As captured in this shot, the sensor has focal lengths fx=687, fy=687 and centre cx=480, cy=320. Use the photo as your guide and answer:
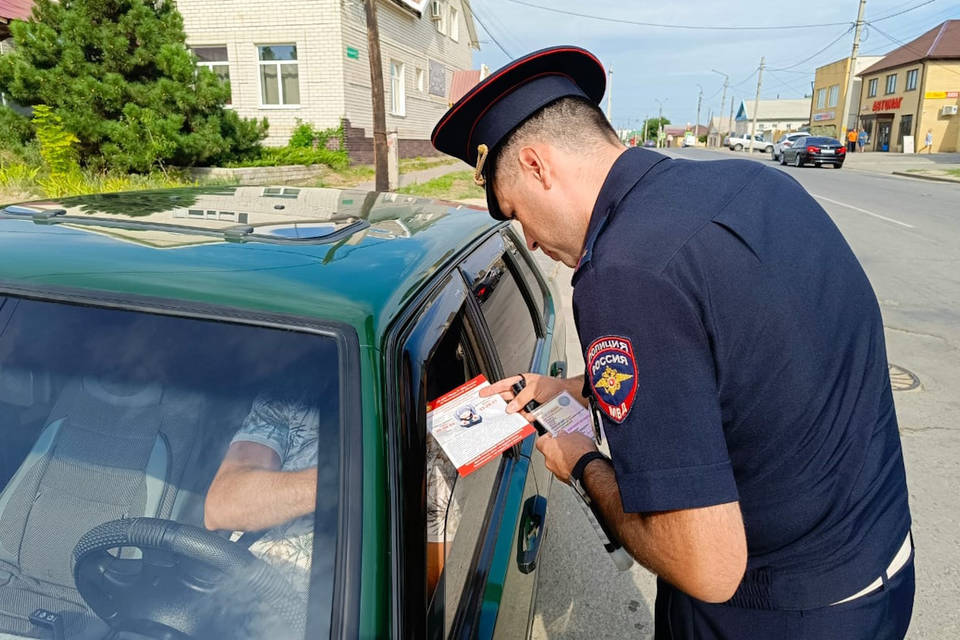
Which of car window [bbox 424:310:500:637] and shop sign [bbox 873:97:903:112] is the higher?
shop sign [bbox 873:97:903:112]

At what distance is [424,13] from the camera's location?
23266 mm

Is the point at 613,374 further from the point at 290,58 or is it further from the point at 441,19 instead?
the point at 441,19

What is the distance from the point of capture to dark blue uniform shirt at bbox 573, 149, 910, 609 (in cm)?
108

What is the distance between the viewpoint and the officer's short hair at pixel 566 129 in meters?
1.32

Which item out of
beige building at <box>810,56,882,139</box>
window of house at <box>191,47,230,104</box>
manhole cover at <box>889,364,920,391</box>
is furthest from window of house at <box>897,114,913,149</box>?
manhole cover at <box>889,364,920,391</box>

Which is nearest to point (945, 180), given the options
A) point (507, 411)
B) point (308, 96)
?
point (308, 96)

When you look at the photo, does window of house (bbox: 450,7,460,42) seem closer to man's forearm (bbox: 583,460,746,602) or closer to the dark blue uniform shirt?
the dark blue uniform shirt

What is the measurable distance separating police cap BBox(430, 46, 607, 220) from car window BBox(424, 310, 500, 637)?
1.35ft

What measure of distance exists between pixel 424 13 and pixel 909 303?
20.3 m

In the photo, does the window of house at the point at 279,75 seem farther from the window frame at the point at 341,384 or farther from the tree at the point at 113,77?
the window frame at the point at 341,384

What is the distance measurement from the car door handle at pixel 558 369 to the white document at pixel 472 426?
3.54 ft

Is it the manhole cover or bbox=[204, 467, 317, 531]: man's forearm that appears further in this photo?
the manhole cover

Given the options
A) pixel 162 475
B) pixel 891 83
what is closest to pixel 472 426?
pixel 162 475

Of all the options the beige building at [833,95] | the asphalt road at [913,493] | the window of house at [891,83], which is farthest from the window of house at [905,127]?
the asphalt road at [913,493]
